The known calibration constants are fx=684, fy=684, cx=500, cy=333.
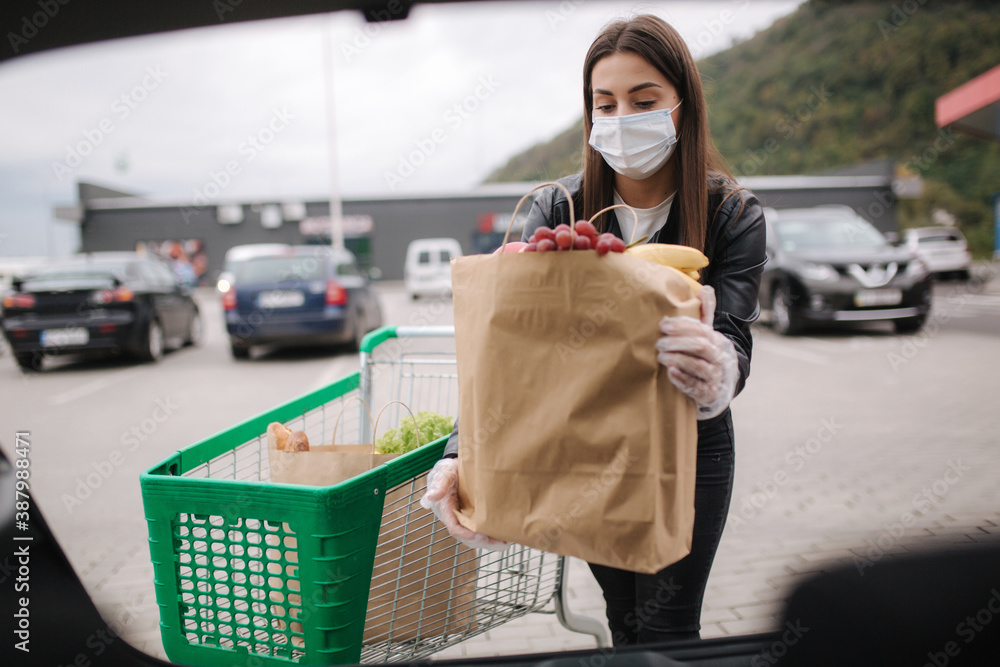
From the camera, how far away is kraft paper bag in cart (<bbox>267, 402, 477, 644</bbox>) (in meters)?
1.51

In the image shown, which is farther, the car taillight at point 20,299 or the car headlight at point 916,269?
the car headlight at point 916,269

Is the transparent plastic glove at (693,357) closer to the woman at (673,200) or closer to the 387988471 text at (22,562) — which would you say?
the woman at (673,200)

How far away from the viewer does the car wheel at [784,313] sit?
33.4 feet

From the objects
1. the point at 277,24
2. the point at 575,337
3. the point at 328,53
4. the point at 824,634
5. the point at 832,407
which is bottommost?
the point at 832,407

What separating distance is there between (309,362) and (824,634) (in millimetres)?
9408

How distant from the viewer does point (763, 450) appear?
5.10 m

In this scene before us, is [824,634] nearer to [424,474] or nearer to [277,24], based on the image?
[424,474]

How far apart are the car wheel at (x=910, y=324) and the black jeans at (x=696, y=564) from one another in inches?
394

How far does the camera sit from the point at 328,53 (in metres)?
21.2

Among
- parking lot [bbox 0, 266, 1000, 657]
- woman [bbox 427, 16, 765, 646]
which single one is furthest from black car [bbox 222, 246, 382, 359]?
woman [bbox 427, 16, 765, 646]

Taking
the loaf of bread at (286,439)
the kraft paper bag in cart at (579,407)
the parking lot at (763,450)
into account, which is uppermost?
the kraft paper bag in cart at (579,407)

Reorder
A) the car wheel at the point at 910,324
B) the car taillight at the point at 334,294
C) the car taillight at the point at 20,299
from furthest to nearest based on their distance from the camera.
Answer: the car wheel at the point at 910,324, the car taillight at the point at 334,294, the car taillight at the point at 20,299

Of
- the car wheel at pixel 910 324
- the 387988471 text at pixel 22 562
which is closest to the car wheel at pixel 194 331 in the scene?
the 387988471 text at pixel 22 562

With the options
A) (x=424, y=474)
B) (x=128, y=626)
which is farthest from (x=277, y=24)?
(x=128, y=626)
